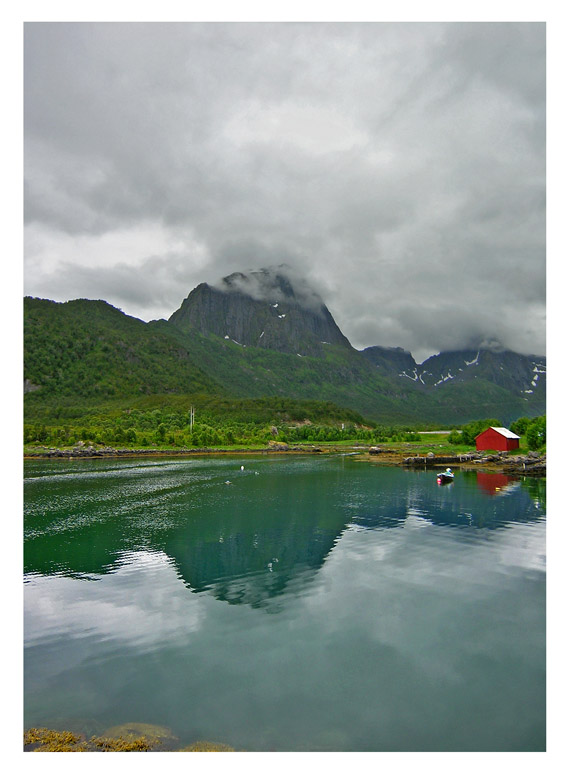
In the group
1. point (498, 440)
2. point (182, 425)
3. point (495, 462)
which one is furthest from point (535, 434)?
point (182, 425)

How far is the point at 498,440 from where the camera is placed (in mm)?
89375

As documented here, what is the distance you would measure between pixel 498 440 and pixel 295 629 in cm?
8596

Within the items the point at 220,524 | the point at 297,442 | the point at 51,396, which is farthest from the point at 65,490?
the point at 51,396

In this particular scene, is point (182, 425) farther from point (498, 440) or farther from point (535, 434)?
point (535, 434)

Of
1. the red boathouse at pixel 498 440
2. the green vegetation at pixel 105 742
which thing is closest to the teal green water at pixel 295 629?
the green vegetation at pixel 105 742

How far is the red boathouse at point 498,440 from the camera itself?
88.1 m

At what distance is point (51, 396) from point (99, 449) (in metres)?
107

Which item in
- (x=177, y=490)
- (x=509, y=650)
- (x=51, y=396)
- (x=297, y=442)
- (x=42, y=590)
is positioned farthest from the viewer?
(x=51, y=396)

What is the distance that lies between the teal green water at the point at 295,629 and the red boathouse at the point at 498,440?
2294 inches

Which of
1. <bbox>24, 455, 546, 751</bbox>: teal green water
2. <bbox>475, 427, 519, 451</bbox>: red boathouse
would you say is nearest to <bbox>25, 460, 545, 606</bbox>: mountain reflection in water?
<bbox>24, 455, 546, 751</bbox>: teal green water

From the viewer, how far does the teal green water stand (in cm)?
1122

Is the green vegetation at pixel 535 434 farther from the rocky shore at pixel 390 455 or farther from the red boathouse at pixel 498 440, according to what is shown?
the rocky shore at pixel 390 455

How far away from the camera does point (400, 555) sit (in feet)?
82.8

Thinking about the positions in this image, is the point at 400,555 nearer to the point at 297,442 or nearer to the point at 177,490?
the point at 177,490
